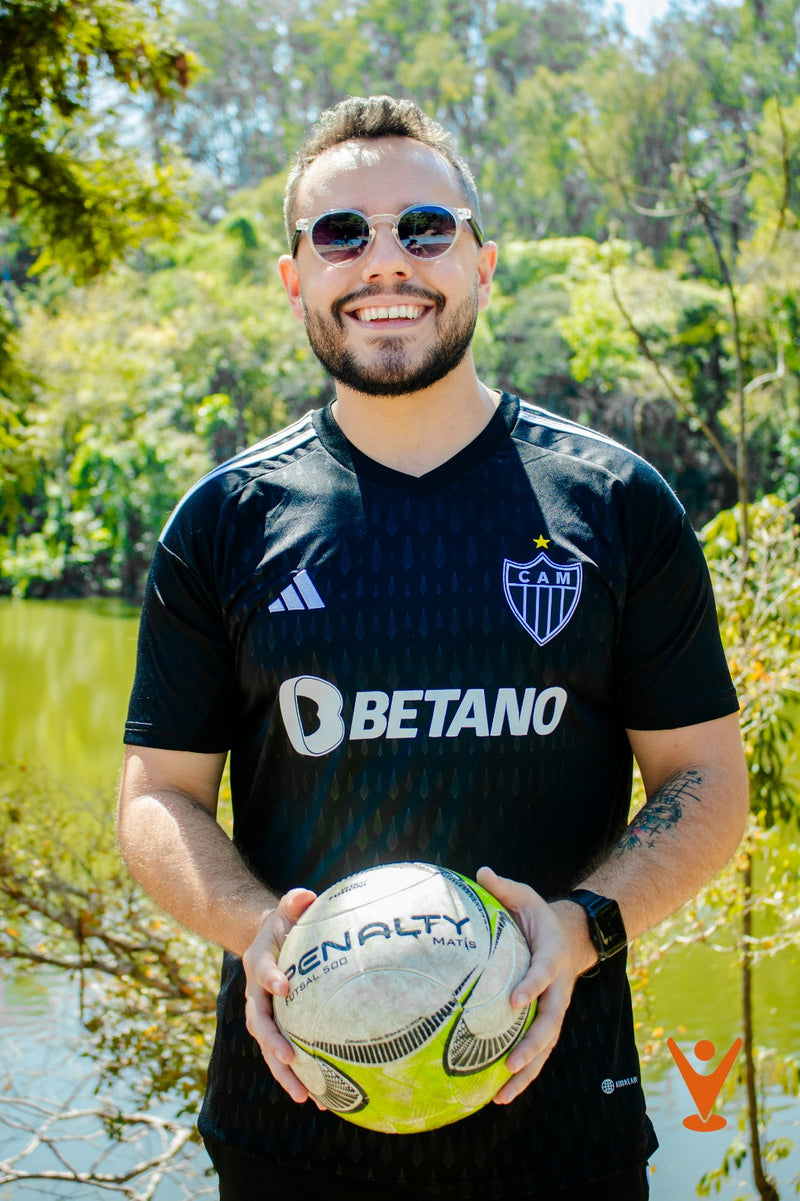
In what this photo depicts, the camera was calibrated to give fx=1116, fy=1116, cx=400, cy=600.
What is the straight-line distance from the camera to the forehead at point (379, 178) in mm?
2127

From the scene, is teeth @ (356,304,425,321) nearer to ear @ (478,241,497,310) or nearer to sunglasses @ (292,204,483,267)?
sunglasses @ (292,204,483,267)

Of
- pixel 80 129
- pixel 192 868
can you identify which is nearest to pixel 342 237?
pixel 192 868

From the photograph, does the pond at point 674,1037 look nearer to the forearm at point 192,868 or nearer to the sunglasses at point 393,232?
the forearm at point 192,868

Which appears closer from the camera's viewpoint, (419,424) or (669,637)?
(669,637)

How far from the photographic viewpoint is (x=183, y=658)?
202cm

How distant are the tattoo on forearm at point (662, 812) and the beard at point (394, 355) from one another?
85 cm

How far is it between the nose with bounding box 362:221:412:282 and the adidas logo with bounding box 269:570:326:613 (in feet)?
1.89

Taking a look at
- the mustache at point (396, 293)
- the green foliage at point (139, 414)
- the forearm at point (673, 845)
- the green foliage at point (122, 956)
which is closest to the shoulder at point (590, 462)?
the mustache at point (396, 293)

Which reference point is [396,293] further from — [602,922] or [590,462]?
[602,922]

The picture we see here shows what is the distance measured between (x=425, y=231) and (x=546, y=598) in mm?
738

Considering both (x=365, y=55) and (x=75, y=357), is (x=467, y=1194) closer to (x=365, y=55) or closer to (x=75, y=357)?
(x=75, y=357)

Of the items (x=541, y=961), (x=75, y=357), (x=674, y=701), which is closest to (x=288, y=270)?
(x=674, y=701)

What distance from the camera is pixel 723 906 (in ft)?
14.7

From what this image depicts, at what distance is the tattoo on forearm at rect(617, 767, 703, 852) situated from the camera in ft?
6.26
